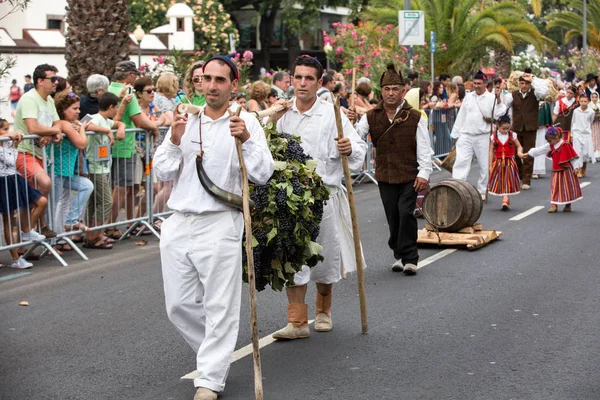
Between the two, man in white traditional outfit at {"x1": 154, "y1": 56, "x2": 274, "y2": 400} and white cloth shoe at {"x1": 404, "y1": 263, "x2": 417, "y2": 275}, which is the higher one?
man in white traditional outfit at {"x1": 154, "y1": 56, "x2": 274, "y2": 400}

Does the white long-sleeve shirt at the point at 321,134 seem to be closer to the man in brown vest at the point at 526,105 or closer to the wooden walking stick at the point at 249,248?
the wooden walking stick at the point at 249,248

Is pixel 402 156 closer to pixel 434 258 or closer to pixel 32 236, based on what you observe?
pixel 434 258

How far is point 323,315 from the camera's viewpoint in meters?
8.16

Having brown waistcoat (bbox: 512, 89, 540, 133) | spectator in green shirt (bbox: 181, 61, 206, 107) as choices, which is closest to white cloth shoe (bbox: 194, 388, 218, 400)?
spectator in green shirt (bbox: 181, 61, 206, 107)

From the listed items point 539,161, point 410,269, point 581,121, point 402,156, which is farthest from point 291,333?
point 581,121

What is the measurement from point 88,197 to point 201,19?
35.4 m

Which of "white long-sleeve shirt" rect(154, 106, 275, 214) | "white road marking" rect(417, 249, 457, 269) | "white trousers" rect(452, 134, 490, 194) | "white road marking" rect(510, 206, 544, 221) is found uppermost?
"white long-sleeve shirt" rect(154, 106, 275, 214)

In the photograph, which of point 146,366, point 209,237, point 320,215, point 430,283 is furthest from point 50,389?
point 430,283

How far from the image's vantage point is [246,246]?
A: 632 centimetres

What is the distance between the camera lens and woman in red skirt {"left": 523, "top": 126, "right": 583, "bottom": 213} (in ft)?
50.0

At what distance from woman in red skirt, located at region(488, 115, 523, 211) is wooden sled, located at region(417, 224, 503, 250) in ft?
10.5

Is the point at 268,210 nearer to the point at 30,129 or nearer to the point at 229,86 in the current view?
the point at 229,86

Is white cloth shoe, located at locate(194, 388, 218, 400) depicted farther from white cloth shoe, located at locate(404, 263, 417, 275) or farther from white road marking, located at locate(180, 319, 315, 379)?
white cloth shoe, located at locate(404, 263, 417, 275)

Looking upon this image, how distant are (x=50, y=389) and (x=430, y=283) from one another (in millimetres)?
4489
